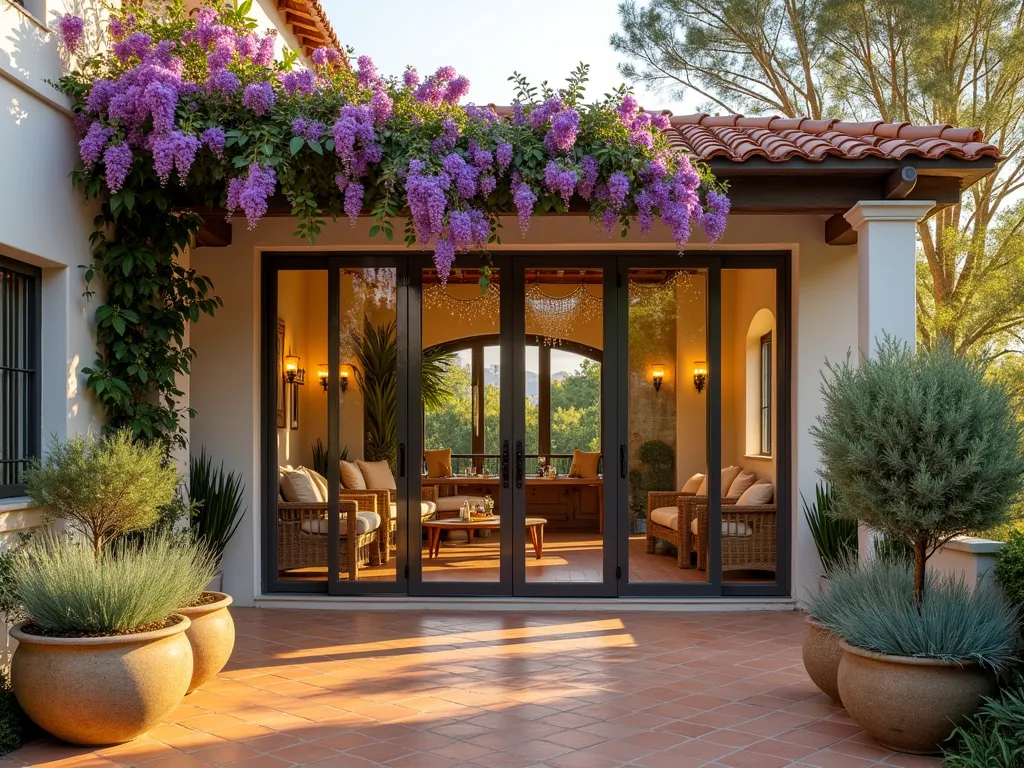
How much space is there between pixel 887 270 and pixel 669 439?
2.03 m

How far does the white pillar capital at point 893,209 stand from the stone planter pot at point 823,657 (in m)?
2.86

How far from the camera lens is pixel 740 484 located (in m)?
7.62

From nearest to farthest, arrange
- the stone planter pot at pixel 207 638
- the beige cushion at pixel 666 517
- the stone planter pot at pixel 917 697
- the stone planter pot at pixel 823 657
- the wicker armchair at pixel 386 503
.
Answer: the stone planter pot at pixel 917 697 < the stone planter pot at pixel 823 657 < the stone planter pot at pixel 207 638 < the beige cushion at pixel 666 517 < the wicker armchair at pixel 386 503

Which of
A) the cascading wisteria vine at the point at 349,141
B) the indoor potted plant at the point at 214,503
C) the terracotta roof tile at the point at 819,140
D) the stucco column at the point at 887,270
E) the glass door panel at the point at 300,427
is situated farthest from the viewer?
the glass door panel at the point at 300,427

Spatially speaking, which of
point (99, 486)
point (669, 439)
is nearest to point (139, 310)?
point (99, 486)

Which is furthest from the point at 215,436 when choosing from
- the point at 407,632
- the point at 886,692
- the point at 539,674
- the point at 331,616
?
the point at 886,692

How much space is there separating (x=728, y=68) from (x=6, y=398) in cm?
992

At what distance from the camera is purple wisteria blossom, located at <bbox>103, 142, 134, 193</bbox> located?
5422mm

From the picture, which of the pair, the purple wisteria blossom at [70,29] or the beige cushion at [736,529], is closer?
the purple wisteria blossom at [70,29]

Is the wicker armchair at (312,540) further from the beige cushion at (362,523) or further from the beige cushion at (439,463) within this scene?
the beige cushion at (439,463)

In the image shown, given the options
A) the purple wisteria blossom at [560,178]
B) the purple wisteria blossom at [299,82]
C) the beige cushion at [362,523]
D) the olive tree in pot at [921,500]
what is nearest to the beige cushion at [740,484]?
the beige cushion at [362,523]

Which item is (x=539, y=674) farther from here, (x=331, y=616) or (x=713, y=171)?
(x=713, y=171)

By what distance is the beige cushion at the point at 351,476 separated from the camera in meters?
7.58

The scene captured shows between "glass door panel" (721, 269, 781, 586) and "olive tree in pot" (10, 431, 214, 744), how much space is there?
4.27 meters
